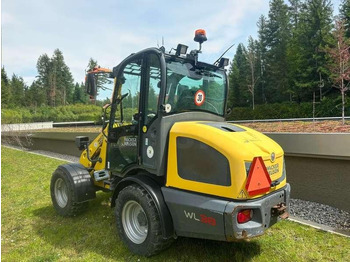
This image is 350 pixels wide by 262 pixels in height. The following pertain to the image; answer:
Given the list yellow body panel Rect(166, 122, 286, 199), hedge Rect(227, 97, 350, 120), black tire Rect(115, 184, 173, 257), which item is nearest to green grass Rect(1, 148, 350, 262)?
black tire Rect(115, 184, 173, 257)

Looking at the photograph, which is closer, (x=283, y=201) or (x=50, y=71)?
(x=283, y=201)

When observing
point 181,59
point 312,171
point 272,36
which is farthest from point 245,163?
point 272,36

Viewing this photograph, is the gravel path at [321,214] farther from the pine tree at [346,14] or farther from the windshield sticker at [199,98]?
the pine tree at [346,14]

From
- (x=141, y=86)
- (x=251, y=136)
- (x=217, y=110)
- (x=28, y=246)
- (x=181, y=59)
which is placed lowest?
(x=28, y=246)

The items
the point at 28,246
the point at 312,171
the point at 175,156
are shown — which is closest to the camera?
the point at 175,156

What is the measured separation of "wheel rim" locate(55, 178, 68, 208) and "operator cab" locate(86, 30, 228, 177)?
45.6 inches

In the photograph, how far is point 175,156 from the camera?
338 centimetres

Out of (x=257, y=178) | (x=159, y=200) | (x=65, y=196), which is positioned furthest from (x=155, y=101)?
(x=65, y=196)

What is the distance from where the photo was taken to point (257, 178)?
296cm

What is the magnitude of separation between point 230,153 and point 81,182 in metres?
2.82

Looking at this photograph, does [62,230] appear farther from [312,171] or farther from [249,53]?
[249,53]

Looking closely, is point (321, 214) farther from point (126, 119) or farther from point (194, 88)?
point (126, 119)

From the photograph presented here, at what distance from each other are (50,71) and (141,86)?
251ft

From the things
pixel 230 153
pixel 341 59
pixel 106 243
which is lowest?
pixel 106 243
